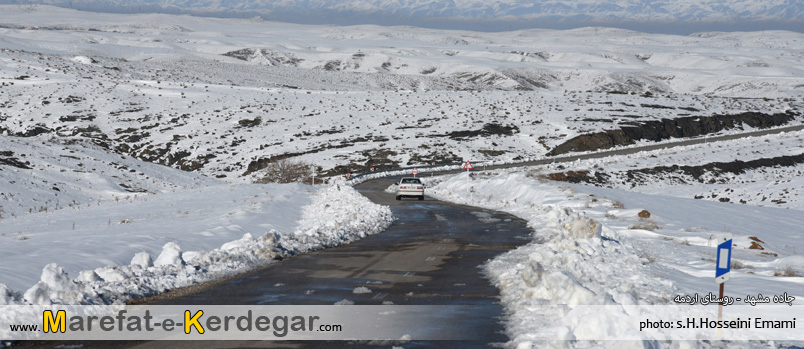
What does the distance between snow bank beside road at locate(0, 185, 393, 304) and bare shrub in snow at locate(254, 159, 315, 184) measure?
2913cm

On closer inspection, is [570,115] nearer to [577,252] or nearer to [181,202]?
[181,202]

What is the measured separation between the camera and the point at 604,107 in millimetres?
99750

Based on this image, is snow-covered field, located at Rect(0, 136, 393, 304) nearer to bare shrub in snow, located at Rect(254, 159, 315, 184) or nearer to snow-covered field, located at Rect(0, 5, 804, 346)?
snow-covered field, located at Rect(0, 5, 804, 346)

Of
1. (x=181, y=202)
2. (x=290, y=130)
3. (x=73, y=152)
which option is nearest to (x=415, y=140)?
(x=290, y=130)

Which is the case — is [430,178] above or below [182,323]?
below

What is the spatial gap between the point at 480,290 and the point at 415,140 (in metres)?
70.7

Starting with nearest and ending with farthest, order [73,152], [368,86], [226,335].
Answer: [226,335] → [73,152] → [368,86]

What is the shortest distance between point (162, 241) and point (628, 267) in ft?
31.9

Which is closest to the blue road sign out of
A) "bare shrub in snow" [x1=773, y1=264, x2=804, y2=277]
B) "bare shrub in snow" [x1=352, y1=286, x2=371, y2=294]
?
"bare shrub in snow" [x1=352, y1=286, x2=371, y2=294]

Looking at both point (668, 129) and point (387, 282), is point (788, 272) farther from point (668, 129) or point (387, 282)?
point (668, 129)

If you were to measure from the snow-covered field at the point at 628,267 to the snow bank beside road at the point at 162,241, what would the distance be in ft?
16.4

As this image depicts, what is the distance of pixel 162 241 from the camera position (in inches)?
647

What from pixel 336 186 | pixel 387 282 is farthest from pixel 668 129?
pixel 387 282

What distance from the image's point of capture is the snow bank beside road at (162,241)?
10711 millimetres
